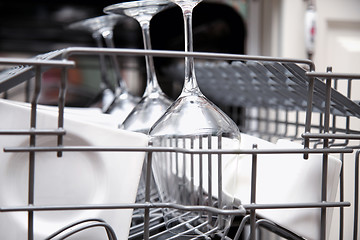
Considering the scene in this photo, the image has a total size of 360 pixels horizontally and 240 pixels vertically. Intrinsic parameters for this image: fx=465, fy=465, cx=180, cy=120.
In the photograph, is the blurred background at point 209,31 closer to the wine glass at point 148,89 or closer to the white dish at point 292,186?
the wine glass at point 148,89

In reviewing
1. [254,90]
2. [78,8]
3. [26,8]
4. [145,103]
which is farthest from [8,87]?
[26,8]

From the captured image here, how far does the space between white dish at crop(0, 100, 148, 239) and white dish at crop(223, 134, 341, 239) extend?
72 mm

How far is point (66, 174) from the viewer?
0.28 metres

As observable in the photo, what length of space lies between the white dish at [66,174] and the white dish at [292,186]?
0.07 metres

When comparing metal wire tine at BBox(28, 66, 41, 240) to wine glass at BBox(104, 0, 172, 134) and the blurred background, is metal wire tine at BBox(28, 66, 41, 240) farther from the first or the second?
the blurred background

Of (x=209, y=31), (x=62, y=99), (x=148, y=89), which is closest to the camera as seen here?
(x=62, y=99)

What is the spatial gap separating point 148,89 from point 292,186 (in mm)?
167

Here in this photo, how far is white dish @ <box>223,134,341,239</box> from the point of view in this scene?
29 cm

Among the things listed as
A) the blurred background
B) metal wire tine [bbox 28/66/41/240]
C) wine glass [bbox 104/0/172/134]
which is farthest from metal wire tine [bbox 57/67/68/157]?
the blurred background

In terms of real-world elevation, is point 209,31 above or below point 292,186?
above

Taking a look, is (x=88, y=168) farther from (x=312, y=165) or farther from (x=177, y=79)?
(x=177, y=79)

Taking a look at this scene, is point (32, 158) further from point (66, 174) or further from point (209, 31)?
point (209, 31)

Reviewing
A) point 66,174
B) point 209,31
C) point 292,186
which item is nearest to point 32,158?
point 66,174

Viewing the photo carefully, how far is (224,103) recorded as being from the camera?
0.84m
